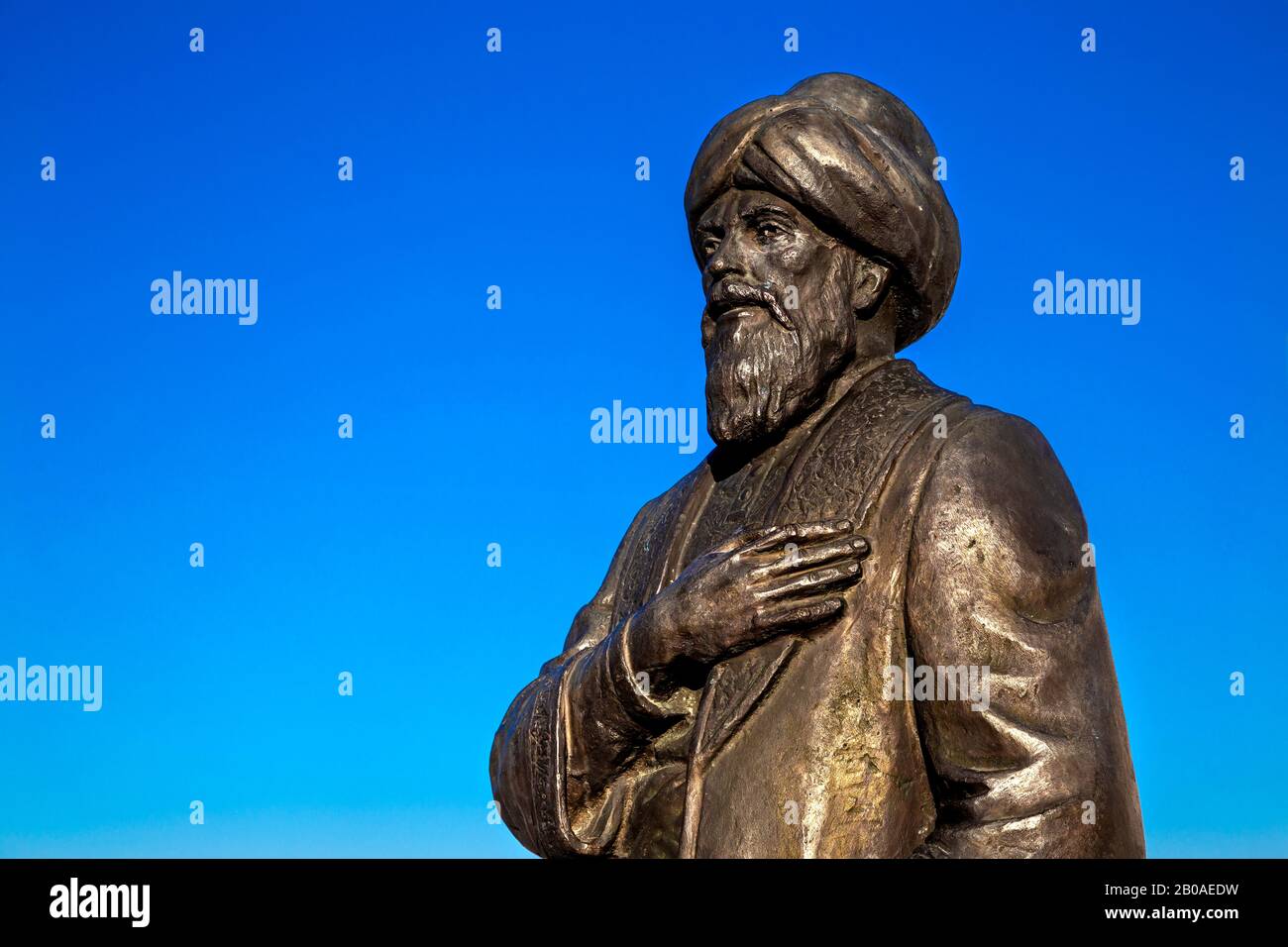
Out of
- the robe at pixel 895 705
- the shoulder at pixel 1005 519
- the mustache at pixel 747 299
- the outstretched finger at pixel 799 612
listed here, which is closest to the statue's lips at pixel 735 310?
the mustache at pixel 747 299

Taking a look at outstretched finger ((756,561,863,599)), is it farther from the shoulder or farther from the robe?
the shoulder

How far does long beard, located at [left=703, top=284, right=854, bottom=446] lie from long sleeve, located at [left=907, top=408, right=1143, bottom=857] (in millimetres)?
567

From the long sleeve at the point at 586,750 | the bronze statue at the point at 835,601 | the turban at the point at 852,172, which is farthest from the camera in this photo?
the turban at the point at 852,172

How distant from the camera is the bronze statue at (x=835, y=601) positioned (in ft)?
15.2

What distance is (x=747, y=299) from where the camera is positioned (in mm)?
5301

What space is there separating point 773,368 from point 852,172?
0.67 metres

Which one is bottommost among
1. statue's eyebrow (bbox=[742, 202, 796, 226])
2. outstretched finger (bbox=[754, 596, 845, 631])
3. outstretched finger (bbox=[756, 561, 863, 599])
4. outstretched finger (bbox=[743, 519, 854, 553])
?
outstretched finger (bbox=[754, 596, 845, 631])

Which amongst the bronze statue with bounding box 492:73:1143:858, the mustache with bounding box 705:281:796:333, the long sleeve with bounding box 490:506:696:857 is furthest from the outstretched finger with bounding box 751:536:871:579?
the mustache with bounding box 705:281:796:333

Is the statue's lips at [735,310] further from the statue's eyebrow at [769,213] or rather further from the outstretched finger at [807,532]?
the outstretched finger at [807,532]

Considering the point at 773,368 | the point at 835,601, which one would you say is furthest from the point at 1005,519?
the point at 773,368

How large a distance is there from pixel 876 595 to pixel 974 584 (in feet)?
0.97

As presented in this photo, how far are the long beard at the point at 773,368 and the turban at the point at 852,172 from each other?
0.92ft

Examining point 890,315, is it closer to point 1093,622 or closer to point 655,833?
point 1093,622

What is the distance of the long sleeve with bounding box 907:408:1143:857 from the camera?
14.8ft
